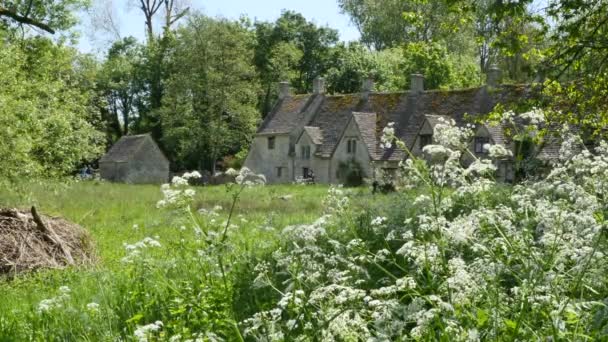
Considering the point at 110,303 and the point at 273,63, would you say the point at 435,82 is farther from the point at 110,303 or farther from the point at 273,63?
the point at 110,303

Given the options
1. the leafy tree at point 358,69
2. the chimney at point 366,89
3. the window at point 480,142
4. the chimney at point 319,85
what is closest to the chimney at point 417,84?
the chimney at point 366,89

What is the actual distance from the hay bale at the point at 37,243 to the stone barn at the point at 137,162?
50.5 m

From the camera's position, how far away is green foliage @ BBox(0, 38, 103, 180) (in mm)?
19516

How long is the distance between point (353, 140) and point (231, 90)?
1400cm

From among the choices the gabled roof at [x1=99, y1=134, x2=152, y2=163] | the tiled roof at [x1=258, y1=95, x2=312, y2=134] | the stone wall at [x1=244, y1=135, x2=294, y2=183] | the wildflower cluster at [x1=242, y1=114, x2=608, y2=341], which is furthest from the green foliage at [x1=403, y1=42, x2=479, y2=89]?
the wildflower cluster at [x1=242, y1=114, x2=608, y2=341]

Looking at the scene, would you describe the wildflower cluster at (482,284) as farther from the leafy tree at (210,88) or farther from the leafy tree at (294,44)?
the leafy tree at (294,44)

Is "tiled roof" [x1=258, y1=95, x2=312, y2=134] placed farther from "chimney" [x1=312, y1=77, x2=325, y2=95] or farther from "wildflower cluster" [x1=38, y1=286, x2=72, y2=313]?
"wildflower cluster" [x1=38, y1=286, x2=72, y2=313]

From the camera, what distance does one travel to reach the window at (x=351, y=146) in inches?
2078

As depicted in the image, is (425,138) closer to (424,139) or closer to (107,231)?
(424,139)

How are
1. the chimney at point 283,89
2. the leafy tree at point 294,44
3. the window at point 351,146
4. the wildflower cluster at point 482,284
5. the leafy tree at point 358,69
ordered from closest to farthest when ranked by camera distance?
the wildflower cluster at point 482,284
the window at point 351,146
the chimney at point 283,89
the leafy tree at point 358,69
the leafy tree at point 294,44

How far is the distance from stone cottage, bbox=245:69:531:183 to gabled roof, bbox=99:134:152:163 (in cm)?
1062

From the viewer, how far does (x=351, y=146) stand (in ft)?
174

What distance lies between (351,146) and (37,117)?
3140 centimetres

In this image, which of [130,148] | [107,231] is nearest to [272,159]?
[130,148]
